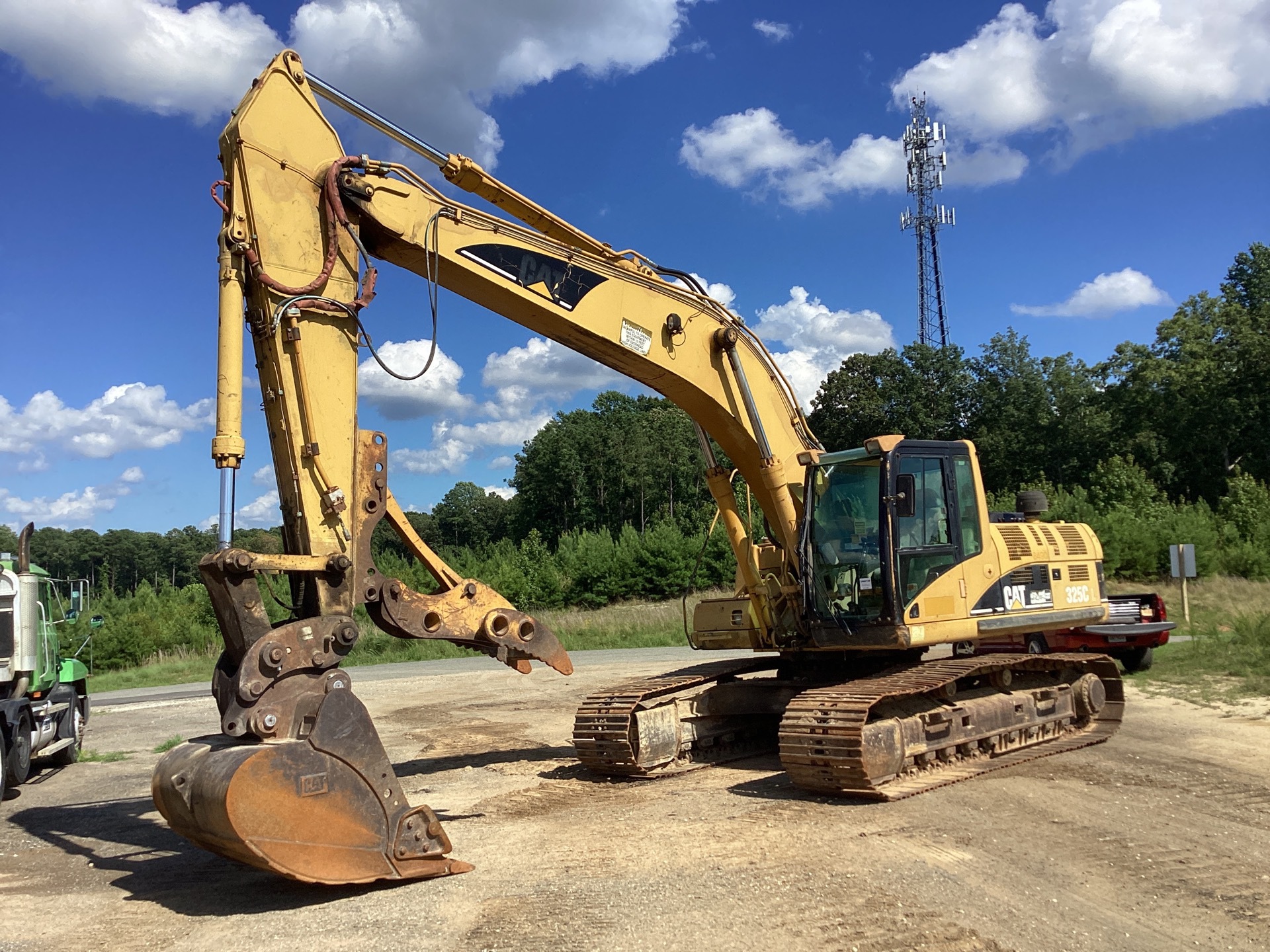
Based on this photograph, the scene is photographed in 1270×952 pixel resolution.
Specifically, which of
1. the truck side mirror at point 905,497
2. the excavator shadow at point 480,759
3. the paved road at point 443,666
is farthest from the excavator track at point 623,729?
the paved road at point 443,666

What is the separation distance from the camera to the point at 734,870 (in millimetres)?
5957

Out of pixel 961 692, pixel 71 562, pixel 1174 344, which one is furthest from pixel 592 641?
pixel 71 562

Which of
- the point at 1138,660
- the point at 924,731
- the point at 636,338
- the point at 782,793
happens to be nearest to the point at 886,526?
the point at 924,731

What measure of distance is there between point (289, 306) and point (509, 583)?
3378cm

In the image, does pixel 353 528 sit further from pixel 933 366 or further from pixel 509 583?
pixel 933 366

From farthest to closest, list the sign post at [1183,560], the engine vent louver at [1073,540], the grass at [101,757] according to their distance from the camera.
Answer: the sign post at [1183,560] < the grass at [101,757] < the engine vent louver at [1073,540]

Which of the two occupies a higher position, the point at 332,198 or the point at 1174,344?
the point at 1174,344

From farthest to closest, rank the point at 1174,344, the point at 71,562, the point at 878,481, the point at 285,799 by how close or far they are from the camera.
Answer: the point at 71,562 < the point at 1174,344 < the point at 878,481 < the point at 285,799

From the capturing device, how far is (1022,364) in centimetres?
5381

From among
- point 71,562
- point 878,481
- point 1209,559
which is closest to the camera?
point 878,481

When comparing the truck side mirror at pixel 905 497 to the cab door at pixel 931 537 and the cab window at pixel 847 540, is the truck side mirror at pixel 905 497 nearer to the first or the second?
the cab door at pixel 931 537

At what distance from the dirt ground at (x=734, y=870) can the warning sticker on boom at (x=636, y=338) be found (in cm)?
373

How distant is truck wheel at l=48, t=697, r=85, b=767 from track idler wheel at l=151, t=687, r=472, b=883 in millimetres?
7390

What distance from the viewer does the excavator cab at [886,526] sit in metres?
8.54
